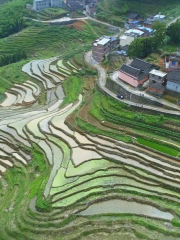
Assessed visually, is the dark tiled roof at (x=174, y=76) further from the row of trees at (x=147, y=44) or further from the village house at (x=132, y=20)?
the village house at (x=132, y=20)

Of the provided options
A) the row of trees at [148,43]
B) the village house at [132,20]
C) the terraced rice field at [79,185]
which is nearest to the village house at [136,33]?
the row of trees at [148,43]

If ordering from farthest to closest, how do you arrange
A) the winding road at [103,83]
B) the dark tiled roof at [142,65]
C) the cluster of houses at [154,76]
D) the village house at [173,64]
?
1. the dark tiled roof at [142,65]
2. the village house at [173,64]
3. the cluster of houses at [154,76]
4. the winding road at [103,83]

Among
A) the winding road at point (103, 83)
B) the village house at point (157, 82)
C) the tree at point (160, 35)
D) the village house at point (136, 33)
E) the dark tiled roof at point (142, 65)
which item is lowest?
the winding road at point (103, 83)

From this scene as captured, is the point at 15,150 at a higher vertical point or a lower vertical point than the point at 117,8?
lower

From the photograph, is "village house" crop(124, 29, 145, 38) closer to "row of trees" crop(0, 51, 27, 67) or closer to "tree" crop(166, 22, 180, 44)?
"tree" crop(166, 22, 180, 44)

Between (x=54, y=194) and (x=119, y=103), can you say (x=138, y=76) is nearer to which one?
(x=119, y=103)

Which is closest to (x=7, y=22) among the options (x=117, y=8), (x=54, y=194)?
(x=117, y=8)

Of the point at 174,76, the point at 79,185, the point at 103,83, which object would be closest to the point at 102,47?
the point at 103,83

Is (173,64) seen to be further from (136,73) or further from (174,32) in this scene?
(174,32)
